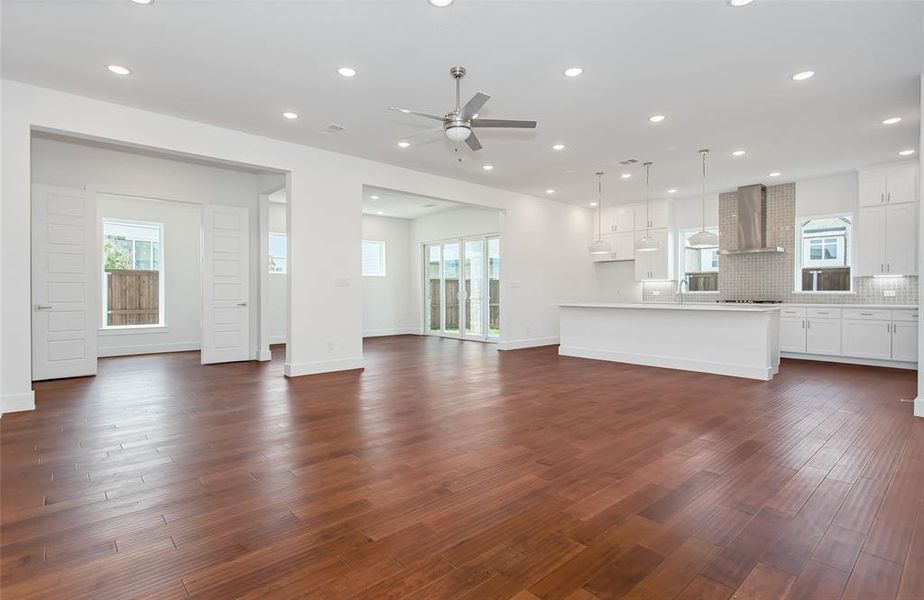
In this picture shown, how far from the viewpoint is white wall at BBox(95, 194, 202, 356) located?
7727 mm

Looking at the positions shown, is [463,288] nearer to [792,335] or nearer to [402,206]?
[402,206]

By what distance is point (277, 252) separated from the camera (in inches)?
381

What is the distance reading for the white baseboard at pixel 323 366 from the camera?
5.86 metres

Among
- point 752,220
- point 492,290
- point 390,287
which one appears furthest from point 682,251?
point 390,287

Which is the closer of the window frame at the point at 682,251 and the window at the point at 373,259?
the window frame at the point at 682,251

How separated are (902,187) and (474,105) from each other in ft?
22.4

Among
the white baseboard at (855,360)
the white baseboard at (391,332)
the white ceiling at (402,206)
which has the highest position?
the white ceiling at (402,206)

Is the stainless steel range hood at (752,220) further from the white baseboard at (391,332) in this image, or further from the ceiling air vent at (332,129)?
the white baseboard at (391,332)

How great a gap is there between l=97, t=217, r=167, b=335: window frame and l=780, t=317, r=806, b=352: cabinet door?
10.4 m

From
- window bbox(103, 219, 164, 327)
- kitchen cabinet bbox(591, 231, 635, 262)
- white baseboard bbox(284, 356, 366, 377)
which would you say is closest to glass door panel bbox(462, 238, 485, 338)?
kitchen cabinet bbox(591, 231, 635, 262)

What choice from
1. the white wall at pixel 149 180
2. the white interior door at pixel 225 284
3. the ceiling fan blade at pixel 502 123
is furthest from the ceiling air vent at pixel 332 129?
the white interior door at pixel 225 284

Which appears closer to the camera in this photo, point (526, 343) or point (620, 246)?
point (526, 343)

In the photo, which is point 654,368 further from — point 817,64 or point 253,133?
point 253,133

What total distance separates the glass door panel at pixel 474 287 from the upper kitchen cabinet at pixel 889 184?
6.46m
